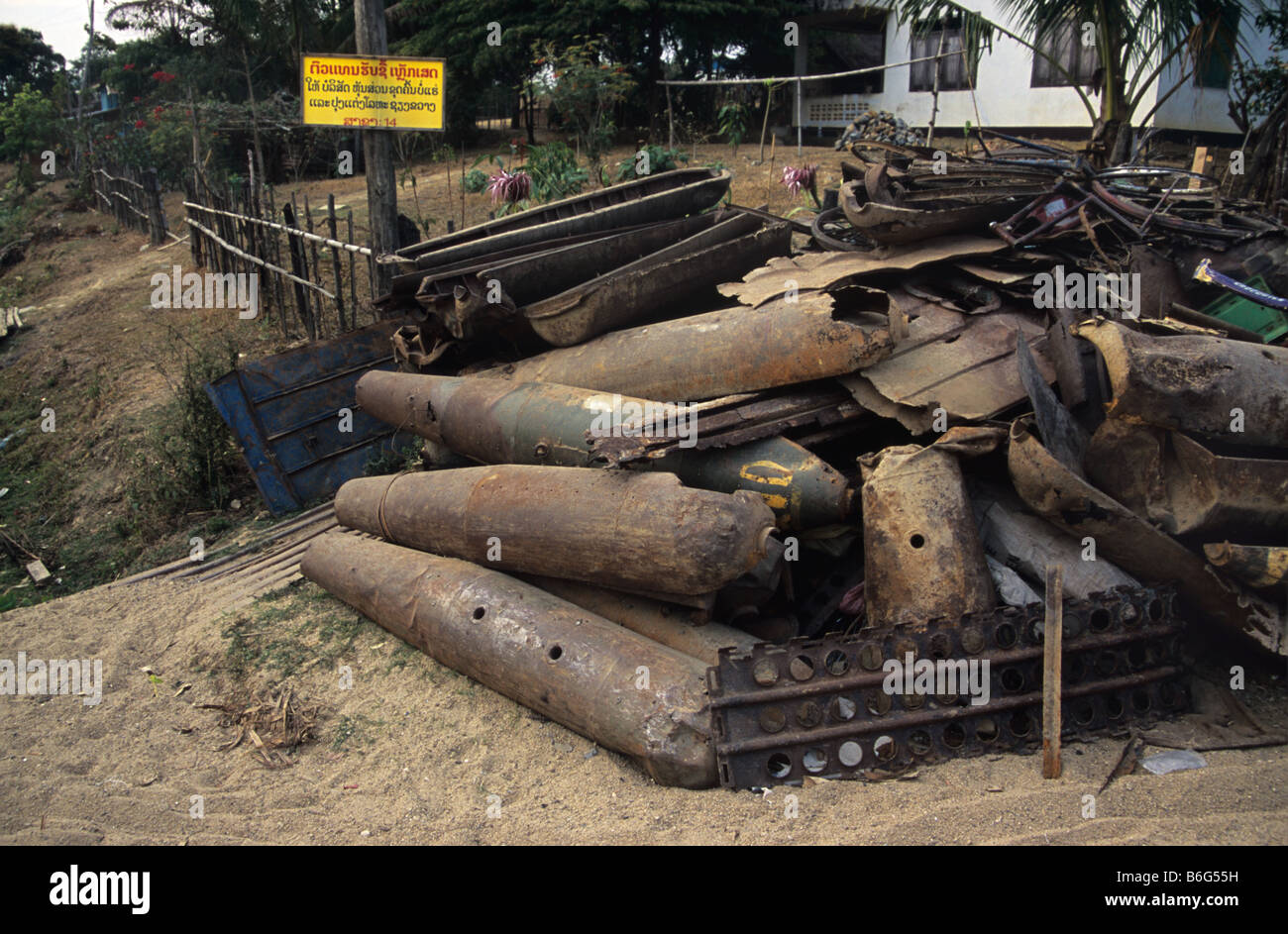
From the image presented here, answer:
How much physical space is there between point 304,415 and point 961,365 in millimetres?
4457

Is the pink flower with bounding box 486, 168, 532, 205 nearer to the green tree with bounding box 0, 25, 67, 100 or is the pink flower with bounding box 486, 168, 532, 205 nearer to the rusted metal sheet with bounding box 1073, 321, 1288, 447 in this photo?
the rusted metal sheet with bounding box 1073, 321, 1288, 447

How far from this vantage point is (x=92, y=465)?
780cm

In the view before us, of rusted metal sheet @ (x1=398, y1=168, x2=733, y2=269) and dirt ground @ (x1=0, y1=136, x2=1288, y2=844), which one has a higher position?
rusted metal sheet @ (x1=398, y1=168, x2=733, y2=269)

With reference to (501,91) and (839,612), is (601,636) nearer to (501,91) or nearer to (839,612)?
(839,612)

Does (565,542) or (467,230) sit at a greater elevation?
(467,230)

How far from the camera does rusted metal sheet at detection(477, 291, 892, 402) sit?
4.04 m

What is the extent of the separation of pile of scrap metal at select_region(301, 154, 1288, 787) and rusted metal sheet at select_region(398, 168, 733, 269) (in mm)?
306

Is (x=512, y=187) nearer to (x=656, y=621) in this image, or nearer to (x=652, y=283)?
(x=652, y=283)

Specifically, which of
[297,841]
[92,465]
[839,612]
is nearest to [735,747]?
[839,612]

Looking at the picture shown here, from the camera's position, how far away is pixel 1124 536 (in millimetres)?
3355

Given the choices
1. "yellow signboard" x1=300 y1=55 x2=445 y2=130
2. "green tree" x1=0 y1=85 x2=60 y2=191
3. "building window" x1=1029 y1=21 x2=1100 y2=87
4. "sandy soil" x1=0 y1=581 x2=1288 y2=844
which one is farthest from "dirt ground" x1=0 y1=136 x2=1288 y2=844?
"green tree" x1=0 y1=85 x2=60 y2=191

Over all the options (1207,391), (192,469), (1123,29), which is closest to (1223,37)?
(1123,29)

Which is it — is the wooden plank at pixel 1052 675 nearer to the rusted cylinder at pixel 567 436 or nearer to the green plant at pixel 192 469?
the rusted cylinder at pixel 567 436

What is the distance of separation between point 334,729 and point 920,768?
2555 millimetres
